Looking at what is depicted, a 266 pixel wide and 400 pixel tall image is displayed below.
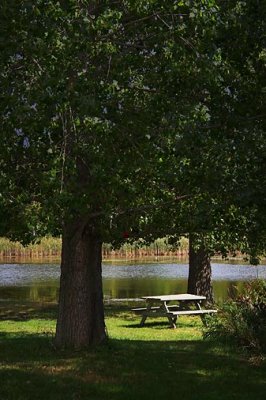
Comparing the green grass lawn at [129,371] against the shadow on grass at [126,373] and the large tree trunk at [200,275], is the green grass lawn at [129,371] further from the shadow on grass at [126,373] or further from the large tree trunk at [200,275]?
→ the large tree trunk at [200,275]

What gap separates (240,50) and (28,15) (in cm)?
284

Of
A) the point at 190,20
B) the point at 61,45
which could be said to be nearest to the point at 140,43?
the point at 190,20

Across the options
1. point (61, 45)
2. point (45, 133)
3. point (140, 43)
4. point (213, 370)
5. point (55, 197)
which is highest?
point (140, 43)

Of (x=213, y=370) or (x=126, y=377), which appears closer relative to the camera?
(x=126, y=377)

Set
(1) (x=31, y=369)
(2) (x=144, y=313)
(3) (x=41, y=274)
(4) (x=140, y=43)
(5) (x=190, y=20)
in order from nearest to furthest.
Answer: (5) (x=190, y=20) < (1) (x=31, y=369) < (4) (x=140, y=43) < (2) (x=144, y=313) < (3) (x=41, y=274)

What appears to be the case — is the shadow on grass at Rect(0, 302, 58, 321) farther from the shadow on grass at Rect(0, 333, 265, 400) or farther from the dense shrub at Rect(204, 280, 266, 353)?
the shadow on grass at Rect(0, 333, 265, 400)

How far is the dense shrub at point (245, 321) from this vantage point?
438 inches

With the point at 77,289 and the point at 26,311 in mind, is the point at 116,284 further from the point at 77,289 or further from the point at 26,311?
the point at 77,289

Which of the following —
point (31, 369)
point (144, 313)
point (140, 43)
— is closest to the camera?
point (31, 369)

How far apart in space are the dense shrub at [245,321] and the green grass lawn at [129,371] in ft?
1.01

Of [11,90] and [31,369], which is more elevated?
[11,90]

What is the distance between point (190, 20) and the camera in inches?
346

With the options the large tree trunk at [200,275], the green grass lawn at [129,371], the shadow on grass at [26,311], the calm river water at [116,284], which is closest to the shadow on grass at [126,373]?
the green grass lawn at [129,371]

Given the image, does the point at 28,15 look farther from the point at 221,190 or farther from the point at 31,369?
the point at 31,369
